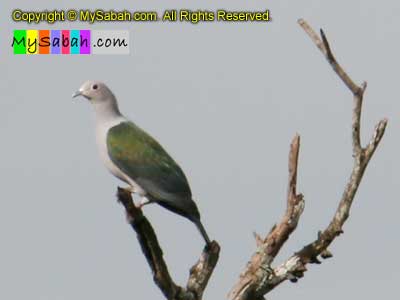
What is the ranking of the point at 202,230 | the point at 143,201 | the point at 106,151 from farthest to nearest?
the point at 106,151, the point at 143,201, the point at 202,230

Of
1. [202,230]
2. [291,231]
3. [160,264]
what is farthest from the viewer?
[202,230]

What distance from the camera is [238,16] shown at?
26.9 meters

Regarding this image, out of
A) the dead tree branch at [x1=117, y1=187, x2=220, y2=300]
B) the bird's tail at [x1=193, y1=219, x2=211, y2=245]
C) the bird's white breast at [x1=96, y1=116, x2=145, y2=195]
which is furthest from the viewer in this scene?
the bird's white breast at [x1=96, y1=116, x2=145, y2=195]

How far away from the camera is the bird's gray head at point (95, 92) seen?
23234mm

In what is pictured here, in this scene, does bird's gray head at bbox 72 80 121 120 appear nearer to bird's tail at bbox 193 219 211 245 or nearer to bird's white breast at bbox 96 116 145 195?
bird's white breast at bbox 96 116 145 195

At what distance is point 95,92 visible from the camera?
76.3ft

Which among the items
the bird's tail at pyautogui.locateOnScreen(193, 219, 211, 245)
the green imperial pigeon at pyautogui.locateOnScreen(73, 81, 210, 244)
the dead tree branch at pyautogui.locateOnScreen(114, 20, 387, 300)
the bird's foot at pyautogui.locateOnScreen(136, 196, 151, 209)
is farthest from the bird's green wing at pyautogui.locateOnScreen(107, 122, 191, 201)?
the dead tree branch at pyautogui.locateOnScreen(114, 20, 387, 300)

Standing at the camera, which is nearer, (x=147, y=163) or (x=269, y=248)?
(x=269, y=248)

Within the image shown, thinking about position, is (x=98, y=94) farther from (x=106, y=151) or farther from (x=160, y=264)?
(x=160, y=264)

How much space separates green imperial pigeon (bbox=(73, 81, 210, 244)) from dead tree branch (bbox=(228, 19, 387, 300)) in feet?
3.07

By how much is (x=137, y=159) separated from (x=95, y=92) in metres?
1.34

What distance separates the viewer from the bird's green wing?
2227 cm

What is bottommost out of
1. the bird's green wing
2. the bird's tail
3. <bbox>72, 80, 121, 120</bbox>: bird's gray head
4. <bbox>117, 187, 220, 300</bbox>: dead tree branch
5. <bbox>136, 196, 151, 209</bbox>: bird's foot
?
<bbox>117, 187, 220, 300</bbox>: dead tree branch

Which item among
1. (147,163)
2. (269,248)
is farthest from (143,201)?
(269,248)
